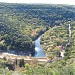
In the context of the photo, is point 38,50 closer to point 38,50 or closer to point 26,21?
point 38,50

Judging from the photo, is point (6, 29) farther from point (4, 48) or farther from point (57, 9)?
point (57, 9)

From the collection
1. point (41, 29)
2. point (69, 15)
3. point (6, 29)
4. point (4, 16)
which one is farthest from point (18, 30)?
point (69, 15)

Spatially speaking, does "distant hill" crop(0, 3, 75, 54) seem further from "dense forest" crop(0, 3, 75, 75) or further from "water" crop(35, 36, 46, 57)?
"water" crop(35, 36, 46, 57)

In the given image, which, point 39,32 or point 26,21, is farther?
point 26,21

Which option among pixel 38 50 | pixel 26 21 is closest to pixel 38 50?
pixel 38 50

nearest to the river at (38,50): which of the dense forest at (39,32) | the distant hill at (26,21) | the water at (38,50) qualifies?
the water at (38,50)

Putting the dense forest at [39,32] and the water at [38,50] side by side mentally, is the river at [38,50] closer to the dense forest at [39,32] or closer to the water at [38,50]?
the water at [38,50]

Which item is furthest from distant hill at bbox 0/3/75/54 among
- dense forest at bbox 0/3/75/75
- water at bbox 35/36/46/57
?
water at bbox 35/36/46/57

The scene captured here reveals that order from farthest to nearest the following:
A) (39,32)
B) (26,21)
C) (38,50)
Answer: (26,21)
(39,32)
(38,50)
